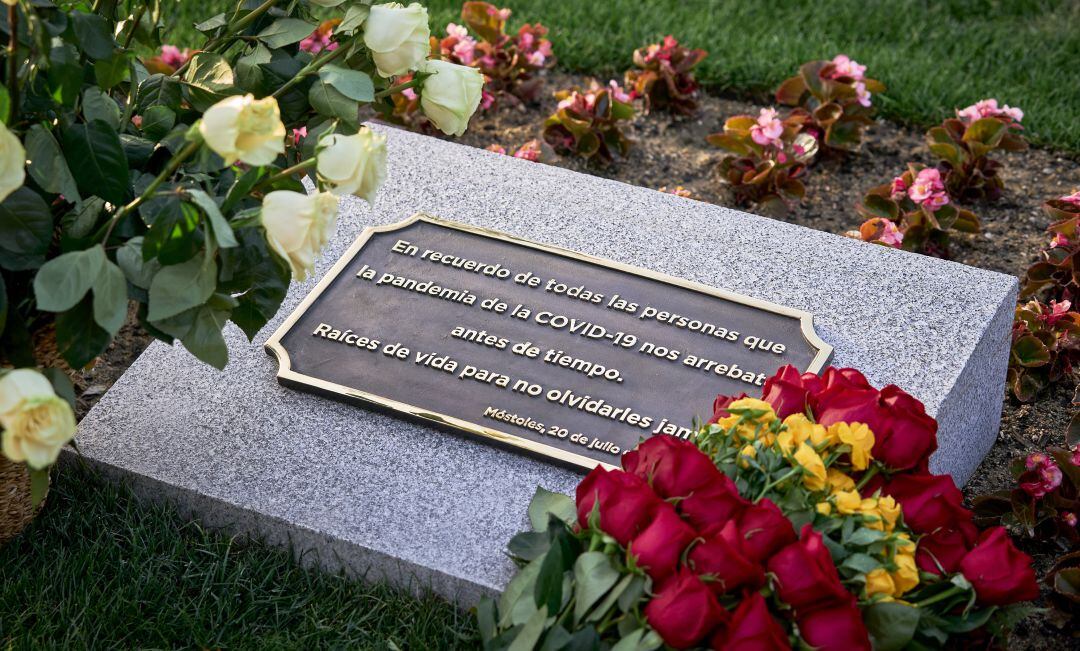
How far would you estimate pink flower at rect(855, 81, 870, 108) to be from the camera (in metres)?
3.76

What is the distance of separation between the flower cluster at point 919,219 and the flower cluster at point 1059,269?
0.24 metres

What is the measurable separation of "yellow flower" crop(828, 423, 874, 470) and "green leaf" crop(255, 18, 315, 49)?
1120 millimetres

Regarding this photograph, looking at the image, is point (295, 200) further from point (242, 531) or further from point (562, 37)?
point (562, 37)

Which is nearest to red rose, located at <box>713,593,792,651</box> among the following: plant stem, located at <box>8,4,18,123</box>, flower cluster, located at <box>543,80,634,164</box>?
plant stem, located at <box>8,4,18,123</box>

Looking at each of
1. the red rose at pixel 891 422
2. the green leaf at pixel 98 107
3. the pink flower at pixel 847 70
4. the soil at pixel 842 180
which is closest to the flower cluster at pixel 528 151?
the soil at pixel 842 180

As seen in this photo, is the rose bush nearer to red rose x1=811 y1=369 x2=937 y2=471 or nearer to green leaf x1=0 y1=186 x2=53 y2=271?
green leaf x1=0 y1=186 x2=53 y2=271

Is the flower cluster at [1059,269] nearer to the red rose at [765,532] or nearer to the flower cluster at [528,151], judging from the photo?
the flower cluster at [528,151]

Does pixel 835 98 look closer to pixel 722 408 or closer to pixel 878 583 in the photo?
pixel 722 408

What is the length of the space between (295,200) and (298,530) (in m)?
0.91

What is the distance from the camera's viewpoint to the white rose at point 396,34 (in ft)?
6.05

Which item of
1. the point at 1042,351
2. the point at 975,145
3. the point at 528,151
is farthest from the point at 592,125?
the point at 1042,351

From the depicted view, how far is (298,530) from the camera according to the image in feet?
7.46

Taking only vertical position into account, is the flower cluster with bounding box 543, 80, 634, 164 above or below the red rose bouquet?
below

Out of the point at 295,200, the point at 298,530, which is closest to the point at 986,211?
the point at 298,530
